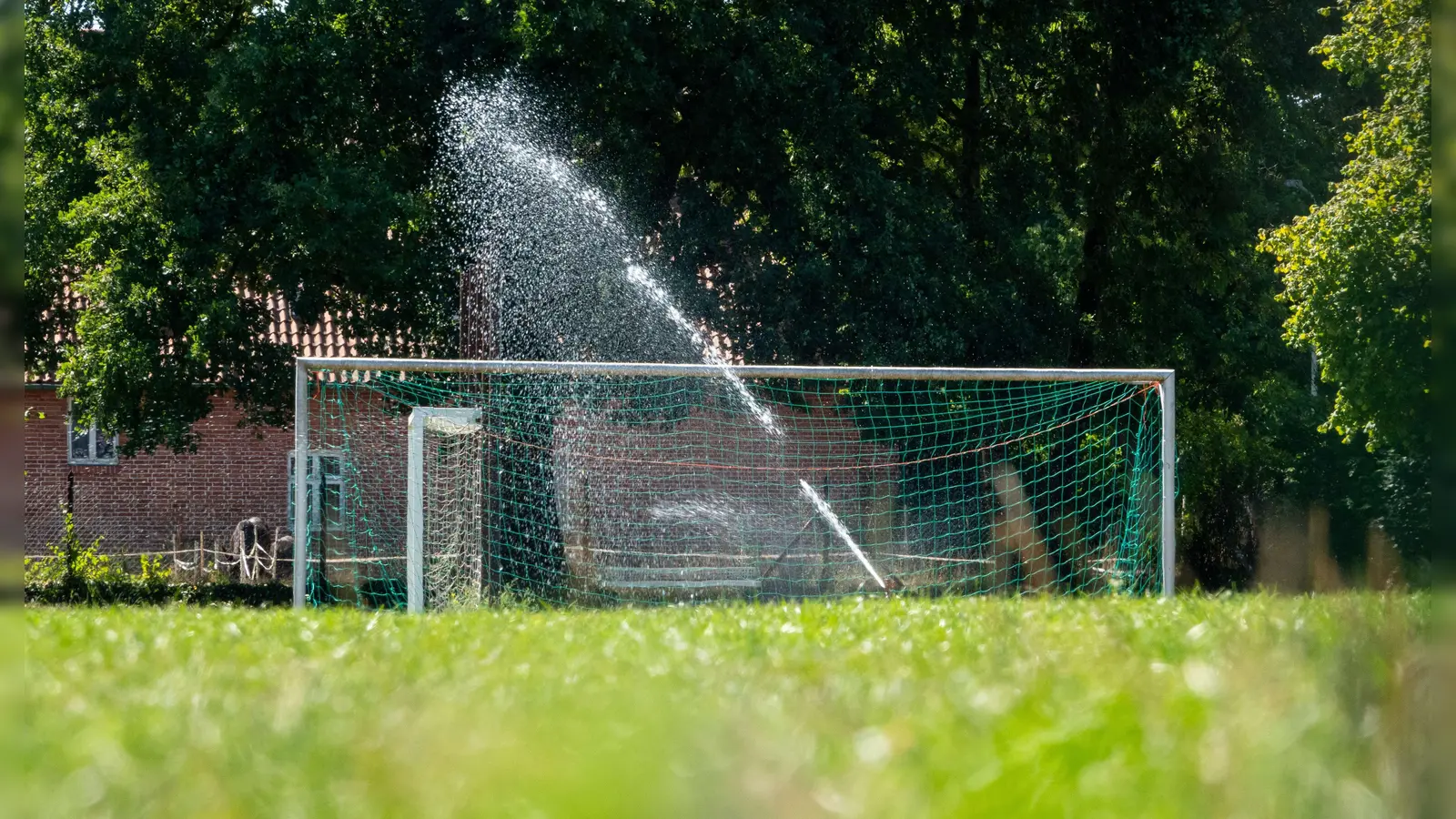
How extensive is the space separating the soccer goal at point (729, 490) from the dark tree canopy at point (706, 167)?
124 centimetres

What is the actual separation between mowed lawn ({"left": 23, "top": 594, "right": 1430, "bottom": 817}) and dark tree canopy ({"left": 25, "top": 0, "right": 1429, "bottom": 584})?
40.6 feet

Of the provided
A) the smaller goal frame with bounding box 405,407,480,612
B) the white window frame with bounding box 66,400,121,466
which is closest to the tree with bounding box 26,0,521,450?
the white window frame with bounding box 66,400,121,466

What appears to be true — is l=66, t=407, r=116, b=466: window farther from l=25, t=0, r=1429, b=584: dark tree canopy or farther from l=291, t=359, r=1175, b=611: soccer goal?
l=291, t=359, r=1175, b=611: soccer goal

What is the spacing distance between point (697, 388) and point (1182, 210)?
7.50 meters

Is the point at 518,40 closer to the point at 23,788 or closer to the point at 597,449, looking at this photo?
the point at 597,449

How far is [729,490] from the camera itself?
17.1 metres

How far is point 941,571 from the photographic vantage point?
1491 centimetres

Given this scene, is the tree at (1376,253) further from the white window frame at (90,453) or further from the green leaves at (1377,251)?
the white window frame at (90,453)

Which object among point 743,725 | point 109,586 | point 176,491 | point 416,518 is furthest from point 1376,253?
point 176,491

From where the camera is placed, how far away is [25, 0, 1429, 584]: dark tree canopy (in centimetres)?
1596

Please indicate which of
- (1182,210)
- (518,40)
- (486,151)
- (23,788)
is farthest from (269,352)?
(23,788)

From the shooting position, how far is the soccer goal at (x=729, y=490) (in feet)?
43.3

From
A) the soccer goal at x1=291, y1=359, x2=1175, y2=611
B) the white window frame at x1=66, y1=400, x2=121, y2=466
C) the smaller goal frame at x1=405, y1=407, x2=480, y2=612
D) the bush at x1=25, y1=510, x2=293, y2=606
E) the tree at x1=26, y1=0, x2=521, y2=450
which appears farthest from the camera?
the white window frame at x1=66, y1=400, x2=121, y2=466

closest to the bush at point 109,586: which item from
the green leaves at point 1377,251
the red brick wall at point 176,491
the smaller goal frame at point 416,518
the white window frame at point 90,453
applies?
the red brick wall at point 176,491
